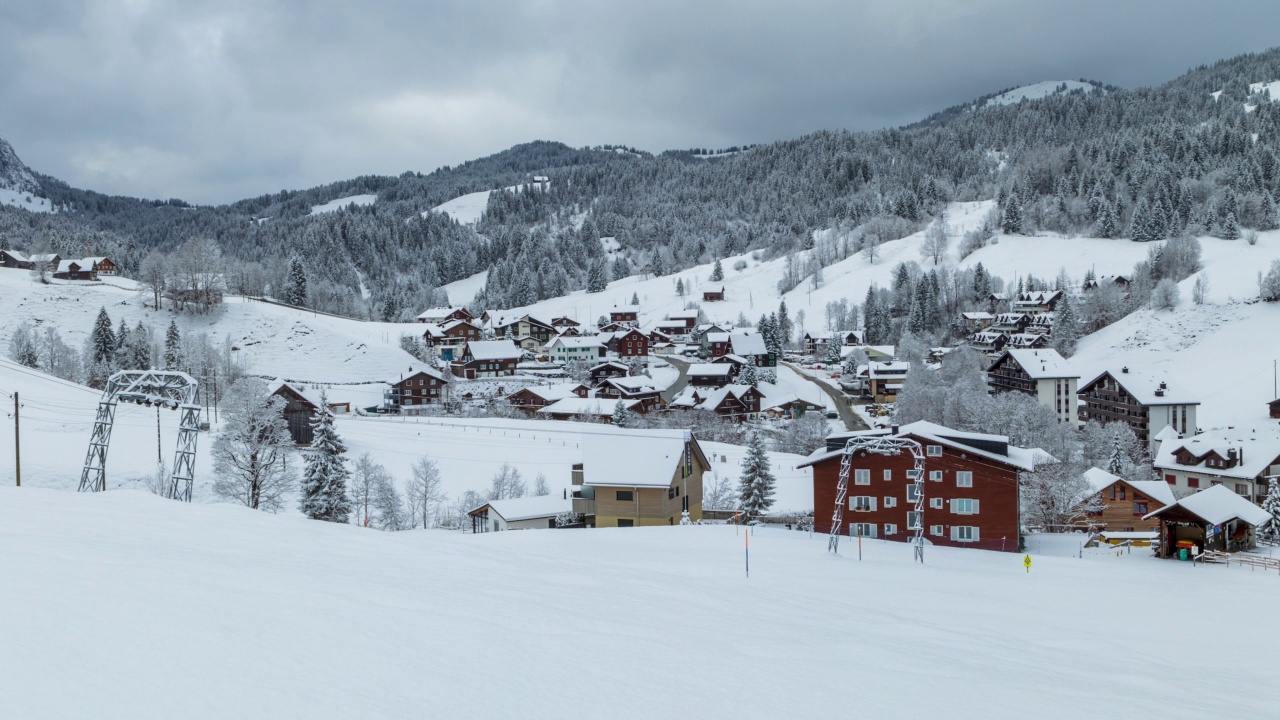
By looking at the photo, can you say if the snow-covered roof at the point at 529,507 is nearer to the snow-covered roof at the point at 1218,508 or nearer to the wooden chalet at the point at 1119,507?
the snow-covered roof at the point at 1218,508

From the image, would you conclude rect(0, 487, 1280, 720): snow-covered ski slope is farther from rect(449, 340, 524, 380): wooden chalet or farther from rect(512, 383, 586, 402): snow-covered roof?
rect(449, 340, 524, 380): wooden chalet

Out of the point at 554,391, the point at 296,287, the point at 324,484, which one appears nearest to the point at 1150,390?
the point at 554,391

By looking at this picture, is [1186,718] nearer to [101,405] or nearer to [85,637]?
[85,637]

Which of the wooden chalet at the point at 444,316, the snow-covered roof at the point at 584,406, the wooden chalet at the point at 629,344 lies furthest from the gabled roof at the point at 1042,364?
the wooden chalet at the point at 444,316

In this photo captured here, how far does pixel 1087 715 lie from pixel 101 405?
30978mm

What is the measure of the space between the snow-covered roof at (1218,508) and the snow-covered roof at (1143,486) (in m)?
8.71

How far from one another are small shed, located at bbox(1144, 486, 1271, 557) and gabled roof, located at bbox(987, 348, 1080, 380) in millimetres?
42565

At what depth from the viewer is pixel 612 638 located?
31.1 feet

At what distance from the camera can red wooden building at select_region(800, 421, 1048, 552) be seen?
29359 mm

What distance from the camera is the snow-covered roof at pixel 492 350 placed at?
89250 mm

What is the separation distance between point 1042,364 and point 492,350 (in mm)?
56954

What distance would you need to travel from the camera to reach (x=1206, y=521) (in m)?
26.9

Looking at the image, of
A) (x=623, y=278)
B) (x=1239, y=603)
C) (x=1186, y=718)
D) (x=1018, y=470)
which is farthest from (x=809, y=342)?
(x=1186, y=718)

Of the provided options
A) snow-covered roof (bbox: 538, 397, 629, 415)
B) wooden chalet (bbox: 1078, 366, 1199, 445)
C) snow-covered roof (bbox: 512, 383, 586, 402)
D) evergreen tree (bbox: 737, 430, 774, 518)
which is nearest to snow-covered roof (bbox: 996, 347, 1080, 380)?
wooden chalet (bbox: 1078, 366, 1199, 445)
